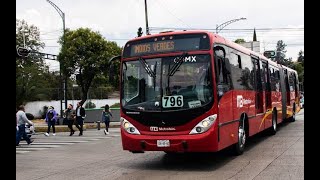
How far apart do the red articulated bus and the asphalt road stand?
21.5 inches

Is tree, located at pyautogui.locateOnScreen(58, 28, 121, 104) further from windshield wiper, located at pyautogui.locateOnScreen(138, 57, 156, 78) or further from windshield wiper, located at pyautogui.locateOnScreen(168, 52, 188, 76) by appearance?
windshield wiper, located at pyautogui.locateOnScreen(168, 52, 188, 76)

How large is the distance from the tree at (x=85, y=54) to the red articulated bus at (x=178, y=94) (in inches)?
1181

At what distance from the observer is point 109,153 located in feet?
44.2

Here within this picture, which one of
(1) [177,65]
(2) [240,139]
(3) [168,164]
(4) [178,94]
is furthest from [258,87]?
(4) [178,94]

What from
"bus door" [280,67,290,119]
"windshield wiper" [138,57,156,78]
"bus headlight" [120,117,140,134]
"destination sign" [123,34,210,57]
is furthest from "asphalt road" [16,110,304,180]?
"bus door" [280,67,290,119]

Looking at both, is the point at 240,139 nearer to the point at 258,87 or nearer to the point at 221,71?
the point at 221,71

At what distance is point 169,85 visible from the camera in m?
9.52

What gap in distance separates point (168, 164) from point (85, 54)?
31.0 metres

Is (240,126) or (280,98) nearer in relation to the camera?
(240,126)

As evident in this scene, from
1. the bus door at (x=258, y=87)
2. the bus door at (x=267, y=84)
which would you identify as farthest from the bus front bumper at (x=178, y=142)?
the bus door at (x=267, y=84)
